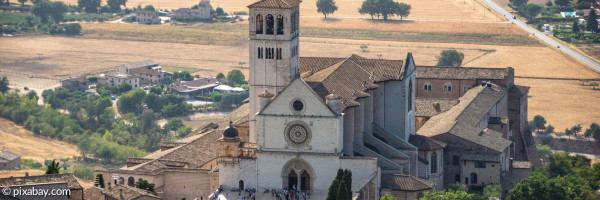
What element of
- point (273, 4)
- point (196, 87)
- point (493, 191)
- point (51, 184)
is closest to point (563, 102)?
point (196, 87)

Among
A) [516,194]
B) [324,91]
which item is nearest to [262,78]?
[324,91]

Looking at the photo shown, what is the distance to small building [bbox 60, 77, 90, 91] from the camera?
19388cm

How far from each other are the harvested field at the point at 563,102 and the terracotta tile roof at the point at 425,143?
53.3 metres

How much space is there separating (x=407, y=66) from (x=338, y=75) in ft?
30.1

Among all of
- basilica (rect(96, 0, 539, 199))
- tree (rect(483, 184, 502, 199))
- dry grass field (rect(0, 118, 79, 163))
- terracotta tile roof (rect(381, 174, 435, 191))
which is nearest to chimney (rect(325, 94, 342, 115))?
basilica (rect(96, 0, 539, 199))

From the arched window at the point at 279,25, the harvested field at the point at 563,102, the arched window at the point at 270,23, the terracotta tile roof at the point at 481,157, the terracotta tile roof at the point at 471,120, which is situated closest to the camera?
the arched window at the point at 279,25

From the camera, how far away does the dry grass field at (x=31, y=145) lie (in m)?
152

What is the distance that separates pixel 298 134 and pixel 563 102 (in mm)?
87640

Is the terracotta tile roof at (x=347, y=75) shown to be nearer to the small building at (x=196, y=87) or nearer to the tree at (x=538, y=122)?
the tree at (x=538, y=122)

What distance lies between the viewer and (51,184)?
83.6 metres

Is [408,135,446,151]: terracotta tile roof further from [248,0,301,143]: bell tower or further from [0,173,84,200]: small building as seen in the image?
[0,173,84,200]: small building

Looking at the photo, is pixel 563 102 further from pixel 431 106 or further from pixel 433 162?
pixel 433 162

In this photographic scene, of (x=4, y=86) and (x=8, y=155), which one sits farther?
(x=4, y=86)

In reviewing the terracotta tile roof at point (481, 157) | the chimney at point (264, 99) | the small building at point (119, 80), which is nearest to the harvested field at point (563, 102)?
the terracotta tile roof at point (481, 157)
